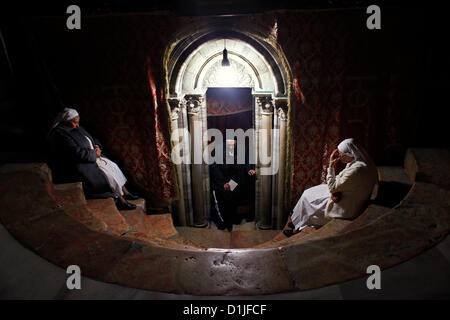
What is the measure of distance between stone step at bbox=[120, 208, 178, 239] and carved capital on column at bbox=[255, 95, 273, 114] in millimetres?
2630

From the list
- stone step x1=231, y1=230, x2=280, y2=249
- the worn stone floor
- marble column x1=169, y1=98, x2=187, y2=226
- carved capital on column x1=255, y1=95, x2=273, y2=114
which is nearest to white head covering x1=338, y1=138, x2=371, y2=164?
the worn stone floor

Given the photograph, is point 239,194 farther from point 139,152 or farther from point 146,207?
point 139,152

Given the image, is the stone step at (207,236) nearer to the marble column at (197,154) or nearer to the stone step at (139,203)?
the marble column at (197,154)

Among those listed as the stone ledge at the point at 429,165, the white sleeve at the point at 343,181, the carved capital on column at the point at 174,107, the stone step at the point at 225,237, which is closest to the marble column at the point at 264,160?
the stone step at the point at 225,237

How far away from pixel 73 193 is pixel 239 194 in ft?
11.5

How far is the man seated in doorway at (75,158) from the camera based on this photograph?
4.12 metres

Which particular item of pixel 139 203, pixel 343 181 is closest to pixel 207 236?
pixel 139 203

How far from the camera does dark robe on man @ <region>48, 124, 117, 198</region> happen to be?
4109mm

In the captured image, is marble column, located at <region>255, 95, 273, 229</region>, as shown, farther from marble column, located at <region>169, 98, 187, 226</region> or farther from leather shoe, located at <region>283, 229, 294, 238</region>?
marble column, located at <region>169, 98, 187, 226</region>

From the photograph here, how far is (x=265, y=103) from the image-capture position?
5180 mm

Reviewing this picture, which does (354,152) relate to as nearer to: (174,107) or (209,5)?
(209,5)

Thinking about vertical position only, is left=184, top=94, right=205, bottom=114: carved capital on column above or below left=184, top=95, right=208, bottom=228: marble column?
above

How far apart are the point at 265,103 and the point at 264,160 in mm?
1084
